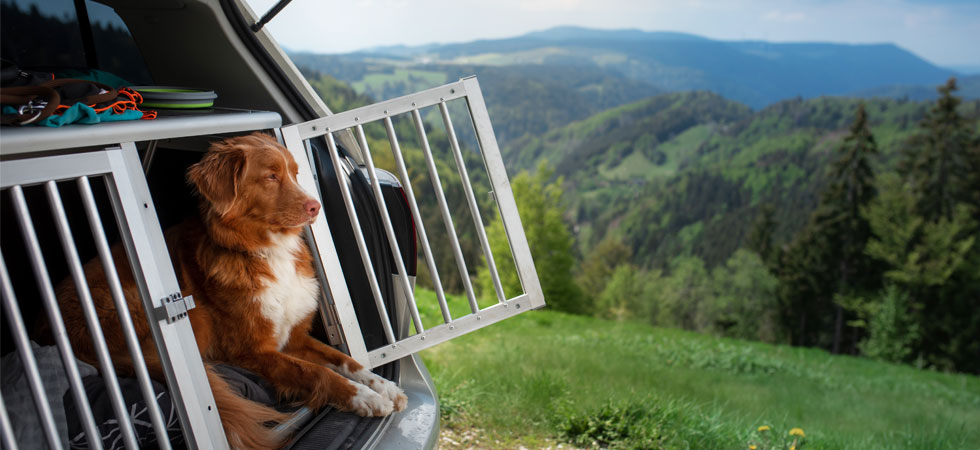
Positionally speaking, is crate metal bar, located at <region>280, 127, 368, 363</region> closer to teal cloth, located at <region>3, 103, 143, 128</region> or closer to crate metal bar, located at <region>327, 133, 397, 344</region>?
crate metal bar, located at <region>327, 133, 397, 344</region>

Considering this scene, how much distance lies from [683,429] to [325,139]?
2.74m

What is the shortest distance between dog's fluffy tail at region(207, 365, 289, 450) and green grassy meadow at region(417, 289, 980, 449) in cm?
204

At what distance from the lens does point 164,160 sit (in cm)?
285

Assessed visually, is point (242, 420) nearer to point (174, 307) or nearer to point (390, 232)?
point (174, 307)

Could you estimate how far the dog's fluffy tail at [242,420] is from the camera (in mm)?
1930

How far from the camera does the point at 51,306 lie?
154 centimetres

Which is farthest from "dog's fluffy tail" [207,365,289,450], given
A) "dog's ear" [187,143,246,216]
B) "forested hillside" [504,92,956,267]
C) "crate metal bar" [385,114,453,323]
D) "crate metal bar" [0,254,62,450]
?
"forested hillside" [504,92,956,267]

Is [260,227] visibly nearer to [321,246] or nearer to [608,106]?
[321,246]

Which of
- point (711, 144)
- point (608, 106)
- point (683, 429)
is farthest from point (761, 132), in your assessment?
point (683, 429)

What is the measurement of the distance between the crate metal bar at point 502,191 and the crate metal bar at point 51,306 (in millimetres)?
1527

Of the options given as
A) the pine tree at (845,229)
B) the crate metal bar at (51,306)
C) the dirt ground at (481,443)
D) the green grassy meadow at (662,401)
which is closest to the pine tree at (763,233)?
the pine tree at (845,229)

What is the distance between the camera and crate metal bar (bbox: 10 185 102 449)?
1.48 m

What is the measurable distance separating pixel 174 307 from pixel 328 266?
771mm

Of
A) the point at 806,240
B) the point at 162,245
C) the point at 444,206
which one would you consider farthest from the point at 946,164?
the point at 162,245
